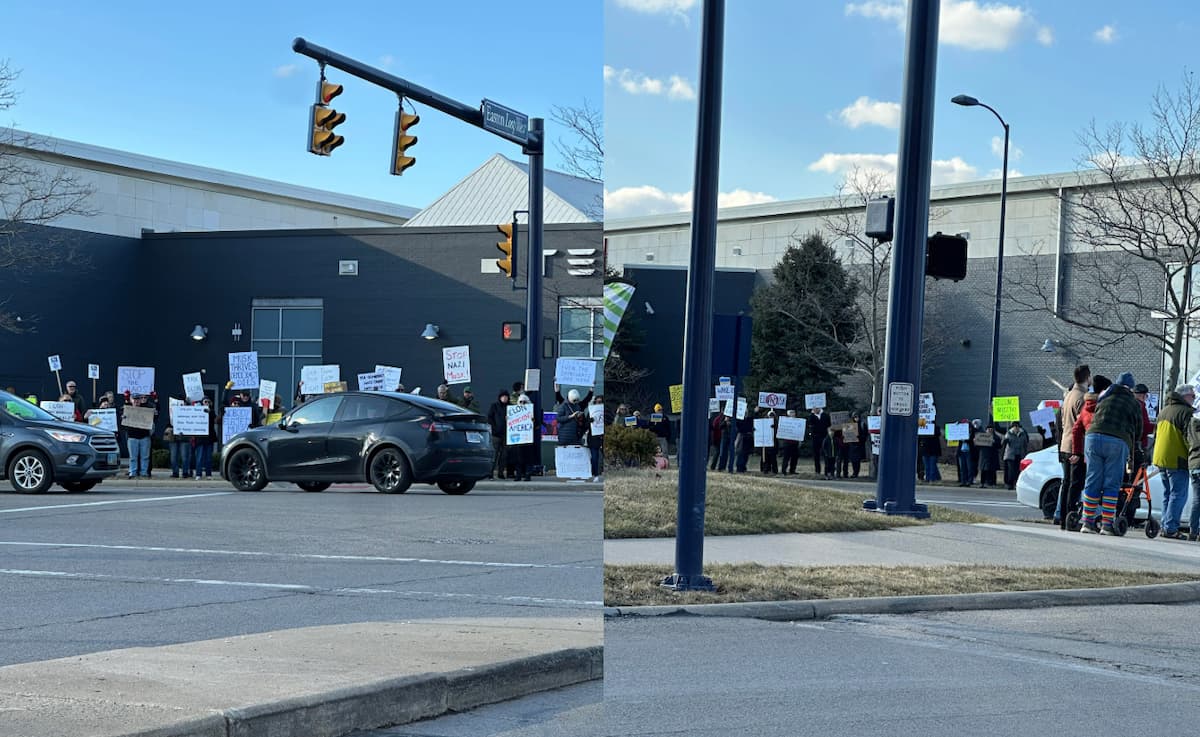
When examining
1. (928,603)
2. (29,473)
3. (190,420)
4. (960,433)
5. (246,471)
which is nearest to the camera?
(928,603)

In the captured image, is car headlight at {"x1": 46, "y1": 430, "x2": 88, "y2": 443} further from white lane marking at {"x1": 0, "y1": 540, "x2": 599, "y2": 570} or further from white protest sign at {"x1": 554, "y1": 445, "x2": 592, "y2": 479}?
white protest sign at {"x1": 554, "y1": 445, "x2": 592, "y2": 479}

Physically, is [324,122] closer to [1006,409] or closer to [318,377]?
[318,377]

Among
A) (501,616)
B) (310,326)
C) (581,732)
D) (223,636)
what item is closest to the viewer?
(581,732)

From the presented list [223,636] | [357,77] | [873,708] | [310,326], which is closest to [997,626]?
[873,708]

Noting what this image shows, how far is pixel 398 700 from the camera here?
20.0 feet

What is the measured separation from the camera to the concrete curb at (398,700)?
5340mm

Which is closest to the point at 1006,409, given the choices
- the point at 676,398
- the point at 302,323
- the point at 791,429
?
the point at 791,429

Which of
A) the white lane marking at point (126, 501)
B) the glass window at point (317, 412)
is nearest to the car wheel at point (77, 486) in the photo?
the white lane marking at point (126, 501)

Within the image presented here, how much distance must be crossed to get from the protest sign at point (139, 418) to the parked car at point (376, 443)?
3666 mm

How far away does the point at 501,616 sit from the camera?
356 inches

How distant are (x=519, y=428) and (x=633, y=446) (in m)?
16.8

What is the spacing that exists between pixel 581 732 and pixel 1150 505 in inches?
499

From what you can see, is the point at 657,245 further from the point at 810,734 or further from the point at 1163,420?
the point at 1163,420

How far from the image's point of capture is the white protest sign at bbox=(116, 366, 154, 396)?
21.8 m
